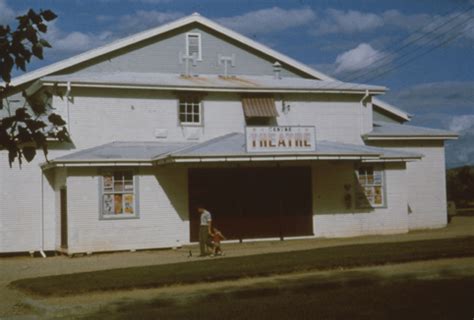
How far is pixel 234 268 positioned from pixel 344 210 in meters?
11.2

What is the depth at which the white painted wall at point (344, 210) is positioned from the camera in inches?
1041

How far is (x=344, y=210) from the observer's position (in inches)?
1049

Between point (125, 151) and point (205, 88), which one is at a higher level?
point (205, 88)

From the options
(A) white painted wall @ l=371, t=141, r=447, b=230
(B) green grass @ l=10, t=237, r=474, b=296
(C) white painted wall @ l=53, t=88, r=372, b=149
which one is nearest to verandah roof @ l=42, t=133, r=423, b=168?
(C) white painted wall @ l=53, t=88, r=372, b=149

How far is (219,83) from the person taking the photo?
1065 inches

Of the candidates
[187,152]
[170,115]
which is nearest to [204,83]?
[170,115]

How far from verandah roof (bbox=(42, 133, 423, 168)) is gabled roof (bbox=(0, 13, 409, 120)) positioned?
663 centimetres

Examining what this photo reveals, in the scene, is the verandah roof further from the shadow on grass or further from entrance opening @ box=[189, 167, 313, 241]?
the shadow on grass

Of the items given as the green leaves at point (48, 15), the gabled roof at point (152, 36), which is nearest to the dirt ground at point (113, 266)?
the green leaves at point (48, 15)

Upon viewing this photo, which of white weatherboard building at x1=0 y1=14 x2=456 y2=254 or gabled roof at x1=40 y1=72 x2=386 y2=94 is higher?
gabled roof at x1=40 y1=72 x2=386 y2=94

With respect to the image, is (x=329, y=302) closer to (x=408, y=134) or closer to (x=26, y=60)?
(x=26, y=60)

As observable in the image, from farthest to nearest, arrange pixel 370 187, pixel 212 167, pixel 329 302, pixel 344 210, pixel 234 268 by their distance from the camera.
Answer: pixel 370 187 < pixel 344 210 < pixel 212 167 < pixel 234 268 < pixel 329 302

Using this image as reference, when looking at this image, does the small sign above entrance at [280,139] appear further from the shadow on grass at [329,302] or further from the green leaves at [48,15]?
the green leaves at [48,15]

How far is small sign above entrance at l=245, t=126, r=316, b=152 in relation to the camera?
2344cm
